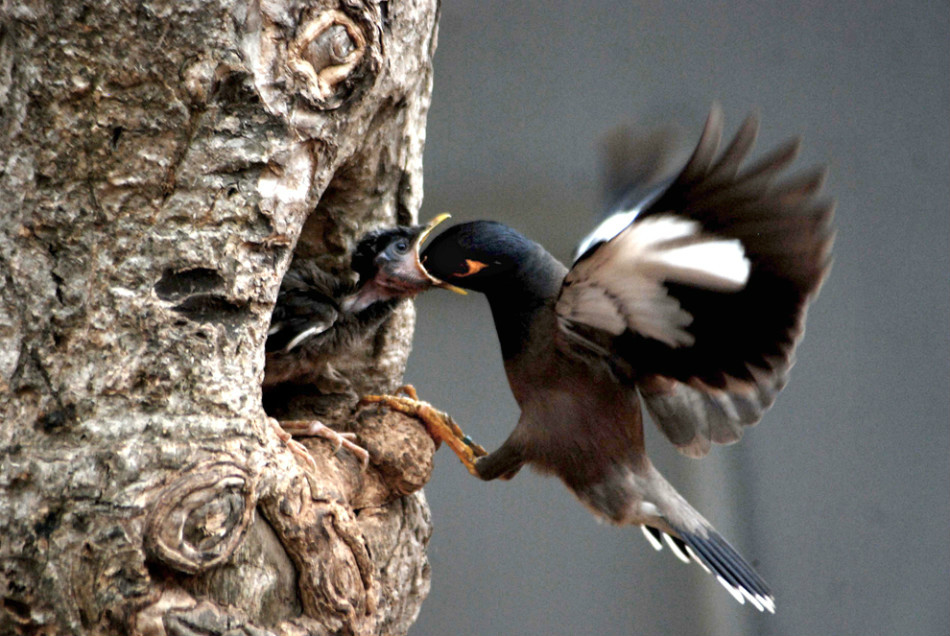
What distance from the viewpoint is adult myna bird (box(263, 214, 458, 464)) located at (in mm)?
1901

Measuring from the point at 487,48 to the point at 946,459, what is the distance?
2.04 meters

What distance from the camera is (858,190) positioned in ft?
9.33

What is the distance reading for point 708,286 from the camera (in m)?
1.62

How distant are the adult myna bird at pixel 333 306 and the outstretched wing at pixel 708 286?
16.7 inches

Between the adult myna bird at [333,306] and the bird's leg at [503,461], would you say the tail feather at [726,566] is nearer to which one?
the bird's leg at [503,461]

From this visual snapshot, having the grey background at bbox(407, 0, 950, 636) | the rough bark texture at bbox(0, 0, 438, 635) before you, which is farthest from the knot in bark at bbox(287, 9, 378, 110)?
the grey background at bbox(407, 0, 950, 636)

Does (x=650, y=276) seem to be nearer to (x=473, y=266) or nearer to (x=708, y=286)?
(x=708, y=286)

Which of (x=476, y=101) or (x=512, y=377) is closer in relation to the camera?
(x=512, y=377)

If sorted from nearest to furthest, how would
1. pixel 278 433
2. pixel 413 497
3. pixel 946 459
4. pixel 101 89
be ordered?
1. pixel 101 89
2. pixel 278 433
3. pixel 413 497
4. pixel 946 459

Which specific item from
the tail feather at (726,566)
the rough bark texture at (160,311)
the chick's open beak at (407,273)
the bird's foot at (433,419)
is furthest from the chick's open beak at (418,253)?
the tail feather at (726,566)

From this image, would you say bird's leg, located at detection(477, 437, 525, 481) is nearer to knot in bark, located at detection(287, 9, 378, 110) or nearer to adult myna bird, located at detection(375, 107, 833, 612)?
adult myna bird, located at detection(375, 107, 833, 612)

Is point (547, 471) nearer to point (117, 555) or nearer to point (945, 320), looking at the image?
point (117, 555)

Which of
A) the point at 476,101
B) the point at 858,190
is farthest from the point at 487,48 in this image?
the point at 858,190

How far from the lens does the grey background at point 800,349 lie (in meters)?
2.77
